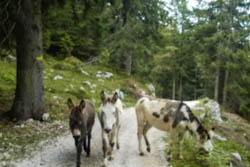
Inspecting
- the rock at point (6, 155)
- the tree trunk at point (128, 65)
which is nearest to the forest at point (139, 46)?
the tree trunk at point (128, 65)

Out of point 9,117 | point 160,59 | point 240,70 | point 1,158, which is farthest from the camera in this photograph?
point 160,59

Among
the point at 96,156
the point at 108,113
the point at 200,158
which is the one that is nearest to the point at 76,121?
the point at 108,113

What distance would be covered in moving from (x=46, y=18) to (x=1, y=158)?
723cm

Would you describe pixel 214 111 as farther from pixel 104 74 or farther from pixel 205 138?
pixel 104 74

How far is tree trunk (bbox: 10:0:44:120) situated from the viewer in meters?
8.83

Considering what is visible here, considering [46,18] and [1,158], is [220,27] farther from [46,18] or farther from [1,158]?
[1,158]

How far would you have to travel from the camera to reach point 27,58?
8.92 meters

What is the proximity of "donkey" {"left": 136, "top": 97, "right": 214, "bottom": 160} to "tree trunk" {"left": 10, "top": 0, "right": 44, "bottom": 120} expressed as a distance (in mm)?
4629

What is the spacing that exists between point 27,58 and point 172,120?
20.2 ft

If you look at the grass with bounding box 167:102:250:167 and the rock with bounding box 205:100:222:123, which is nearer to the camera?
the grass with bounding box 167:102:250:167

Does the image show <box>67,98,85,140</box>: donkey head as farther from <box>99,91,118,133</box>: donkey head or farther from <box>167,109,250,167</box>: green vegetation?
<box>167,109,250,167</box>: green vegetation

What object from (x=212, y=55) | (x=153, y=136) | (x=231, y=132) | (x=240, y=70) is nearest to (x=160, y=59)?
(x=212, y=55)

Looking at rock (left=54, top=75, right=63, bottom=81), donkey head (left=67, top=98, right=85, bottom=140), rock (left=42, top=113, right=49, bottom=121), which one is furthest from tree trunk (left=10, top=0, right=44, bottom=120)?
rock (left=54, top=75, right=63, bottom=81)

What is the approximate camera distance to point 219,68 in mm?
24031
